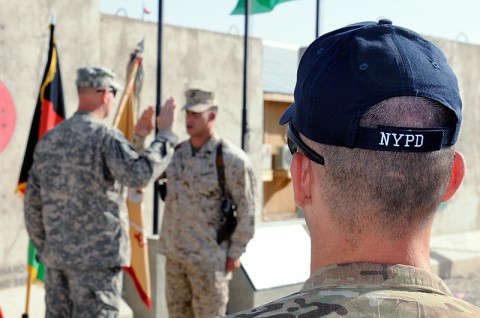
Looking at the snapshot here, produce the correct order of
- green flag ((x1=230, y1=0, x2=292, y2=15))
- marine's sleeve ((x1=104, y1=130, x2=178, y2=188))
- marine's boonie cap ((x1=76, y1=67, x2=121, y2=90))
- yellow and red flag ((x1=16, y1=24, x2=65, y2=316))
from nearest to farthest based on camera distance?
marine's sleeve ((x1=104, y1=130, x2=178, y2=188))
marine's boonie cap ((x1=76, y1=67, x2=121, y2=90))
yellow and red flag ((x1=16, y1=24, x2=65, y2=316))
green flag ((x1=230, y1=0, x2=292, y2=15))

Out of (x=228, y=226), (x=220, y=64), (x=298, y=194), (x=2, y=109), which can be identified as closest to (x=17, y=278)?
(x=2, y=109)

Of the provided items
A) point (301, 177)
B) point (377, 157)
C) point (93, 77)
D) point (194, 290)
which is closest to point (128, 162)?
point (93, 77)

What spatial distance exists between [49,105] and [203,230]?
5.90 ft

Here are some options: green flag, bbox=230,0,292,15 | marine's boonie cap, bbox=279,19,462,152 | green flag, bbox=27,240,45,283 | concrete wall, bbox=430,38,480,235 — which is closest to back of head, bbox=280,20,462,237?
marine's boonie cap, bbox=279,19,462,152

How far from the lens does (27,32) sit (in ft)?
18.5

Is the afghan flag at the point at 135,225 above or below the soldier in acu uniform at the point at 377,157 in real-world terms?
below

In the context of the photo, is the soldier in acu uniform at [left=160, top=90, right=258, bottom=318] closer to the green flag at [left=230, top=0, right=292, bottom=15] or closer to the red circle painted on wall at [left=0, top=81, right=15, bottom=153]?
the red circle painted on wall at [left=0, top=81, right=15, bottom=153]

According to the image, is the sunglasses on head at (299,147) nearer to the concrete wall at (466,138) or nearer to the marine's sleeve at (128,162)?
the marine's sleeve at (128,162)

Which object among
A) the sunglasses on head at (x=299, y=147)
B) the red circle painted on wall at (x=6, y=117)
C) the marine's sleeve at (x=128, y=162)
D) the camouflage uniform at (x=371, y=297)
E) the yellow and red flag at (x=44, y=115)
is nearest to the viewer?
the camouflage uniform at (x=371, y=297)

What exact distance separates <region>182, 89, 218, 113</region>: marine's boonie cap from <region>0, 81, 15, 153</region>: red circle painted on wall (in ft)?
7.25

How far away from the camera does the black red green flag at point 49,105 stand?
15.4 feet

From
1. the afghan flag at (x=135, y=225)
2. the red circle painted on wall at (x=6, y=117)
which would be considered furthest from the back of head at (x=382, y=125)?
the red circle painted on wall at (x=6, y=117)

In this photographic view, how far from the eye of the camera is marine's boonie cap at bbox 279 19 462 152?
3.03 ft

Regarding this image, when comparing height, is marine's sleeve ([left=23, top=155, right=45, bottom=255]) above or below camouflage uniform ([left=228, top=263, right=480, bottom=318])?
below
